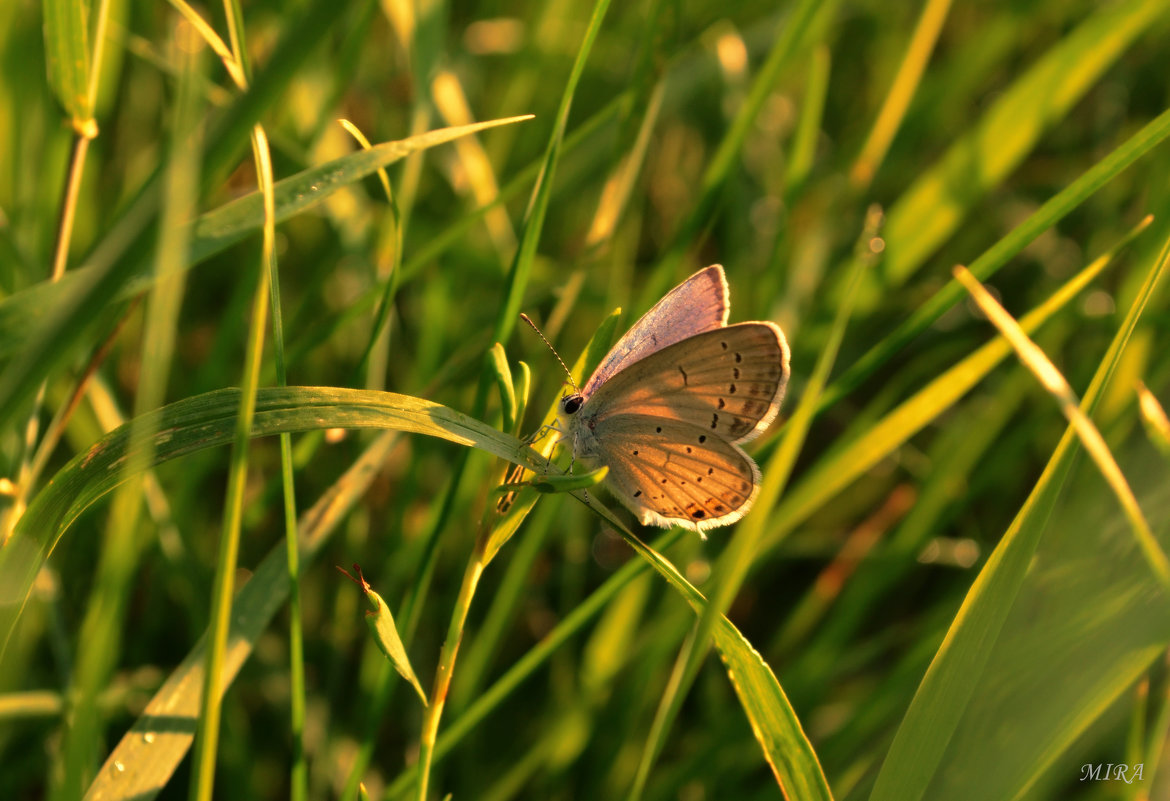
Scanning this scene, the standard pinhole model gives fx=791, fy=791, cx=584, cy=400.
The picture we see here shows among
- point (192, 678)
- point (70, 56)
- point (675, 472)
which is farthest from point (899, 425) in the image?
point (70, 56)

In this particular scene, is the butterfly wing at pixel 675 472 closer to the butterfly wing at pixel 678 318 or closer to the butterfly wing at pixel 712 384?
the butterfly wing at pixel 712 384

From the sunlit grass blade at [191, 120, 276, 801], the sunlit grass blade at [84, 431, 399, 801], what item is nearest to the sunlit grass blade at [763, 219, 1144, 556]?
the sunlit grass blade at [84, 431, 399, 801]

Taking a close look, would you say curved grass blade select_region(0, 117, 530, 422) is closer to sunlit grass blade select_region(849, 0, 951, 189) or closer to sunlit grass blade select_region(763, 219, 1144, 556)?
sunlit grass blade select_region(763, 219, 1144, 556)

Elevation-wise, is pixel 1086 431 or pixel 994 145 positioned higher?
pixel 994 145

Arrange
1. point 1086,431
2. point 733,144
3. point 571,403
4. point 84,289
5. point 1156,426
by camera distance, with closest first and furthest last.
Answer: point 84,289 < point 1086,431 < point 1156,426 < point 571,403 < point 733,144

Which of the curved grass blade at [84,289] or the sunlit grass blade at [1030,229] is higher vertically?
the curved grass blade at [84,289]

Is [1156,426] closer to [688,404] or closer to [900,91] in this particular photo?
[688,404]

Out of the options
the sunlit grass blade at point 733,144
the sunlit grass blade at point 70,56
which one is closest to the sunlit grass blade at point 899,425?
the sunlit grass blade at point 733,144
